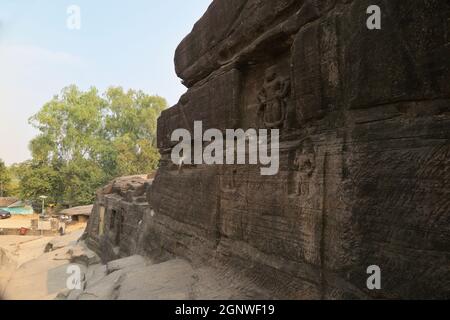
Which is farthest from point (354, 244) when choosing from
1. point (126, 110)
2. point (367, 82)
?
point (126, 110)

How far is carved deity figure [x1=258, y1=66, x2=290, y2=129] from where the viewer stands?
12.4 feet

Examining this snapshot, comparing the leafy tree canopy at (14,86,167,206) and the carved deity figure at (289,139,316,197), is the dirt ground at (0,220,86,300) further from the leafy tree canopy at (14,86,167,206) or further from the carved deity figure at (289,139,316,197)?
the leafy tree canopy at (14,86,167,206)

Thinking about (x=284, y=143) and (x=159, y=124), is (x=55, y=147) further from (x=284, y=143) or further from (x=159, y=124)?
(x=284, y=143)

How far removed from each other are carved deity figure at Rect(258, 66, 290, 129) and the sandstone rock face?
19 mm

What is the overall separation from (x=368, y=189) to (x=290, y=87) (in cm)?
158

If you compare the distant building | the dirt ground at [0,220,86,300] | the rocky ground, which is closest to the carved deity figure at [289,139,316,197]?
the rocky ground

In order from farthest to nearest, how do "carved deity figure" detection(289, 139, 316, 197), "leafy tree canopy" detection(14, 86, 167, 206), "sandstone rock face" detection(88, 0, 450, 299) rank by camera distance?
"leafy tree canopy" detection(14, 86, 167, 206)
"carved deity figure" detection(289, 139, 316, 197)
"sandstone rock face" detection(88, 0, 450, 299)

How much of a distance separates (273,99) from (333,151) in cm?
126

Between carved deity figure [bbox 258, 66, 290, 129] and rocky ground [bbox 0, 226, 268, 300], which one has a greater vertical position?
carved deity figure [bbox 258, 66, 290, 129]

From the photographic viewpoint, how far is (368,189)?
256 centimetres

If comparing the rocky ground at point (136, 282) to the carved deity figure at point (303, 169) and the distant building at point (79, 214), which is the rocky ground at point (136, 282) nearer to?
the carved deity figure at point (303, 169)

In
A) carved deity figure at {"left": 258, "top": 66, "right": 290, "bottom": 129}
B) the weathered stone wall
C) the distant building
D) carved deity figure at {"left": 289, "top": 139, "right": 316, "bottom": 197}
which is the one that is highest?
carved deity figure at {"left": 258, "top": 66, "right": 290, "bottom": 129}
